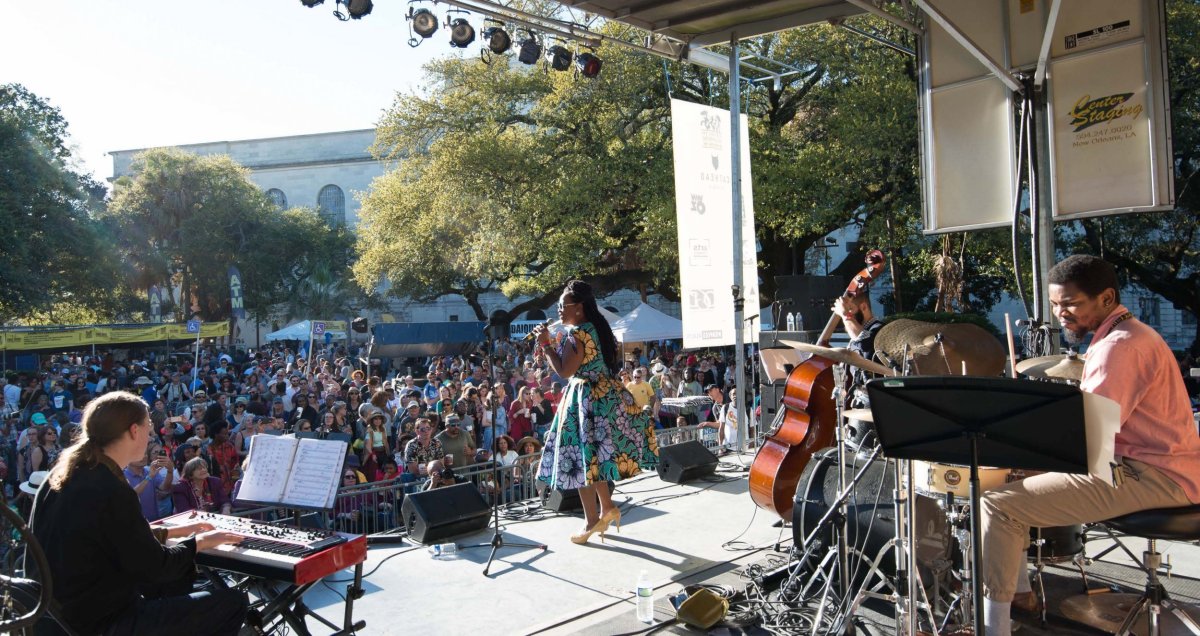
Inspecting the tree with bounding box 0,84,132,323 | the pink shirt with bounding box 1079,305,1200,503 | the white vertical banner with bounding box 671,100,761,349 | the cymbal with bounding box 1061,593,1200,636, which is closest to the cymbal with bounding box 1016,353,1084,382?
the pink shirt with bounding box 1079,305,1200,503

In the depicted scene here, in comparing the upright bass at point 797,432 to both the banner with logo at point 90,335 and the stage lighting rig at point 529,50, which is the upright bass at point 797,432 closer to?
the stage lighting rig at point 529,50

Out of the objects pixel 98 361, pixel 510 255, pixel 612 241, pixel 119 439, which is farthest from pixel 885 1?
pixel 98 361

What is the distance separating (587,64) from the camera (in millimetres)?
8680

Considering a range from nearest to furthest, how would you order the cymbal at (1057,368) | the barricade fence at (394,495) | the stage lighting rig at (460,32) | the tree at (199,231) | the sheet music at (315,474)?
the cymbal at (1057,368) → the sheet music at (315,474) → the barricade fence at (394,495) → the stage lighting rig at (460,32) → the tree at (199,231)

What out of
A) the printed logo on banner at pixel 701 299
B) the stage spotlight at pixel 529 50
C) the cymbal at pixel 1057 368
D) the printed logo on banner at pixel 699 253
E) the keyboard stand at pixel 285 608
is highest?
the stage spotlight at pixel 529 50

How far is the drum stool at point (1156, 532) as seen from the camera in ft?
10.7

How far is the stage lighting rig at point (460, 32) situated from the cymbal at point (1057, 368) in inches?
223

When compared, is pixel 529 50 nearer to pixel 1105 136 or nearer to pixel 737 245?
pixel 737 245

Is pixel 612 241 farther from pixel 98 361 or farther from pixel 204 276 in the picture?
pixel 204 276

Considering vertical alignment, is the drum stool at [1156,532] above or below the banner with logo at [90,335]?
below

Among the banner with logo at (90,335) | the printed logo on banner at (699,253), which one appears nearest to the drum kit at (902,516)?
the printed logo on banner at (699,253)

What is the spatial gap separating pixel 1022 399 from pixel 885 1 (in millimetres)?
5172

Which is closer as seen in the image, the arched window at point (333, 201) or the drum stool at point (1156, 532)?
the drum stool at point (1156, 532)

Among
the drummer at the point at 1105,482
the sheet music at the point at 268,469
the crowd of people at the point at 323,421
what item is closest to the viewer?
the drummer at the point at 1105,482
